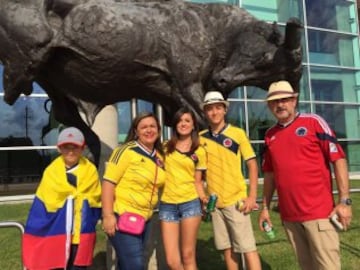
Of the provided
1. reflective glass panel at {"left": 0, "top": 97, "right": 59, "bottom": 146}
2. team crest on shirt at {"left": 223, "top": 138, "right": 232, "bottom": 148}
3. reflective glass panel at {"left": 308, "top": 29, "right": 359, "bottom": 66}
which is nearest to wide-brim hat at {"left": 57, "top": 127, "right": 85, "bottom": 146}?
team crest on shirt at {"left": 223, "top": 138, "right": 232, "bottom": 148}

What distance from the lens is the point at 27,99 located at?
13.2 metres

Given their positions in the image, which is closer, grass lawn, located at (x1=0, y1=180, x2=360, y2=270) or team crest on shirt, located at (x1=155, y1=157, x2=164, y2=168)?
team crest on shirt, located at (x1=155, y1=157, x2=164, y2=168)

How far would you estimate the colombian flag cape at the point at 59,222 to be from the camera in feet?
9.64

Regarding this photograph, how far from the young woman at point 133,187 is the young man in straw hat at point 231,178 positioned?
0.48 metres

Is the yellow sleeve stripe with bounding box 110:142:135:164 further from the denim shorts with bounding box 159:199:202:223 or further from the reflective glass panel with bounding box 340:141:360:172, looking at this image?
the reflective glass panel with bounding box 340:141:360:172

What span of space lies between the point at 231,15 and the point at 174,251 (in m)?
1.82

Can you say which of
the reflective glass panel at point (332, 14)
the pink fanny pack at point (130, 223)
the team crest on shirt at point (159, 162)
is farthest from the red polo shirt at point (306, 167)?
the reflective glass panel at point (332, 14)

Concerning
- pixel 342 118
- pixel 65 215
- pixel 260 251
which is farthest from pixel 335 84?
pixel 65 215

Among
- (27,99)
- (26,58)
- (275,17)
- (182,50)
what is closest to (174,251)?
(182,50)

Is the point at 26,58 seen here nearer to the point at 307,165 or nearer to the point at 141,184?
the point at 141,184

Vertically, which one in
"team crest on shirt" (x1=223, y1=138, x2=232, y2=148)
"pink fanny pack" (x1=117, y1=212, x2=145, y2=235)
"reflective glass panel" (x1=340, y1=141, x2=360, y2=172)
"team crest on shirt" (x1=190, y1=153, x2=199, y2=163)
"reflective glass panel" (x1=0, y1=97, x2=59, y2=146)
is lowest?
"pink fanny pack" (x1=117, y1=212, x2=145, y2=235)

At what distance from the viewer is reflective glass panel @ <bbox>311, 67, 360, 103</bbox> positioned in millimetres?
16219

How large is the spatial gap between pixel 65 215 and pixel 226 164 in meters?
1.25

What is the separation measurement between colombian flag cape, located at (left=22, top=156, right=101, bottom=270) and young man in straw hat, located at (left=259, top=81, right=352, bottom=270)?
4.38ft
